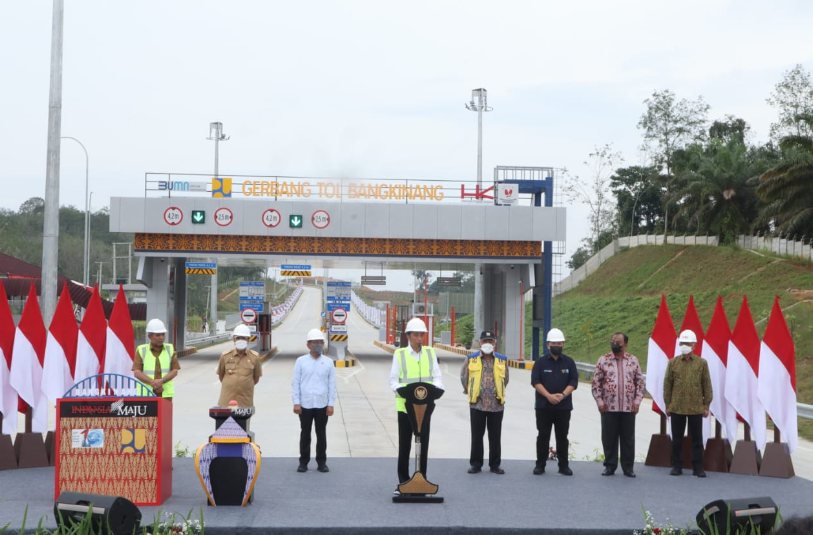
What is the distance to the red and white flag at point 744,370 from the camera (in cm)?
1199

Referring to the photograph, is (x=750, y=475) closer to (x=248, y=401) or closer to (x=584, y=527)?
(x=584, y=527)

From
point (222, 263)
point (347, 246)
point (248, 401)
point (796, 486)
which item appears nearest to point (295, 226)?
A: point (347, 246)

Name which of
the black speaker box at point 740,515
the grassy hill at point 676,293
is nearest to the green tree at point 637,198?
the grassy hill at point 676,293

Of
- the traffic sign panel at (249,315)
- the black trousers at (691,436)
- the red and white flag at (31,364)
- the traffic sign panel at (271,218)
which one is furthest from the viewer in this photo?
the traffic sign panel at (249,315)

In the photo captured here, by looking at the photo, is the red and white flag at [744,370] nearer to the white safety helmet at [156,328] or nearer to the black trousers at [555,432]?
the black trousers at [555,432]

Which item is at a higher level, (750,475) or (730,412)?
(730,412)

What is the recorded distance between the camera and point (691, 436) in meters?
11.6

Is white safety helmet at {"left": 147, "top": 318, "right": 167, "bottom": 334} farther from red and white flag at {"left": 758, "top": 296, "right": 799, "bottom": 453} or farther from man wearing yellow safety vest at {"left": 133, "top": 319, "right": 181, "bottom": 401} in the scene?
red and white flag at {"left": 758, "top": 296, "right": 799, "bottom": 453}

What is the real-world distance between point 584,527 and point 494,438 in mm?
3034

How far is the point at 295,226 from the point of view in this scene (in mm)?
37531

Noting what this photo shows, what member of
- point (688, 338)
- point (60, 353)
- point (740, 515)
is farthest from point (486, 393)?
point (60, 353)

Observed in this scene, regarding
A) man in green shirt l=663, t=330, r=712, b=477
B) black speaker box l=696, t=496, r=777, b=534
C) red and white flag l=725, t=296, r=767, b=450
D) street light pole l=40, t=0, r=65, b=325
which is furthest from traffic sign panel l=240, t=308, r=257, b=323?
black speaker box l=696, t=496, r=777, b=534

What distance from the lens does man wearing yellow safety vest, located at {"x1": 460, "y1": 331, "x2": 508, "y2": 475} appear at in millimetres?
11297

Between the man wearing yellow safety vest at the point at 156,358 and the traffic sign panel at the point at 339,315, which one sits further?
the traffic sign panel at the point at 339,315
